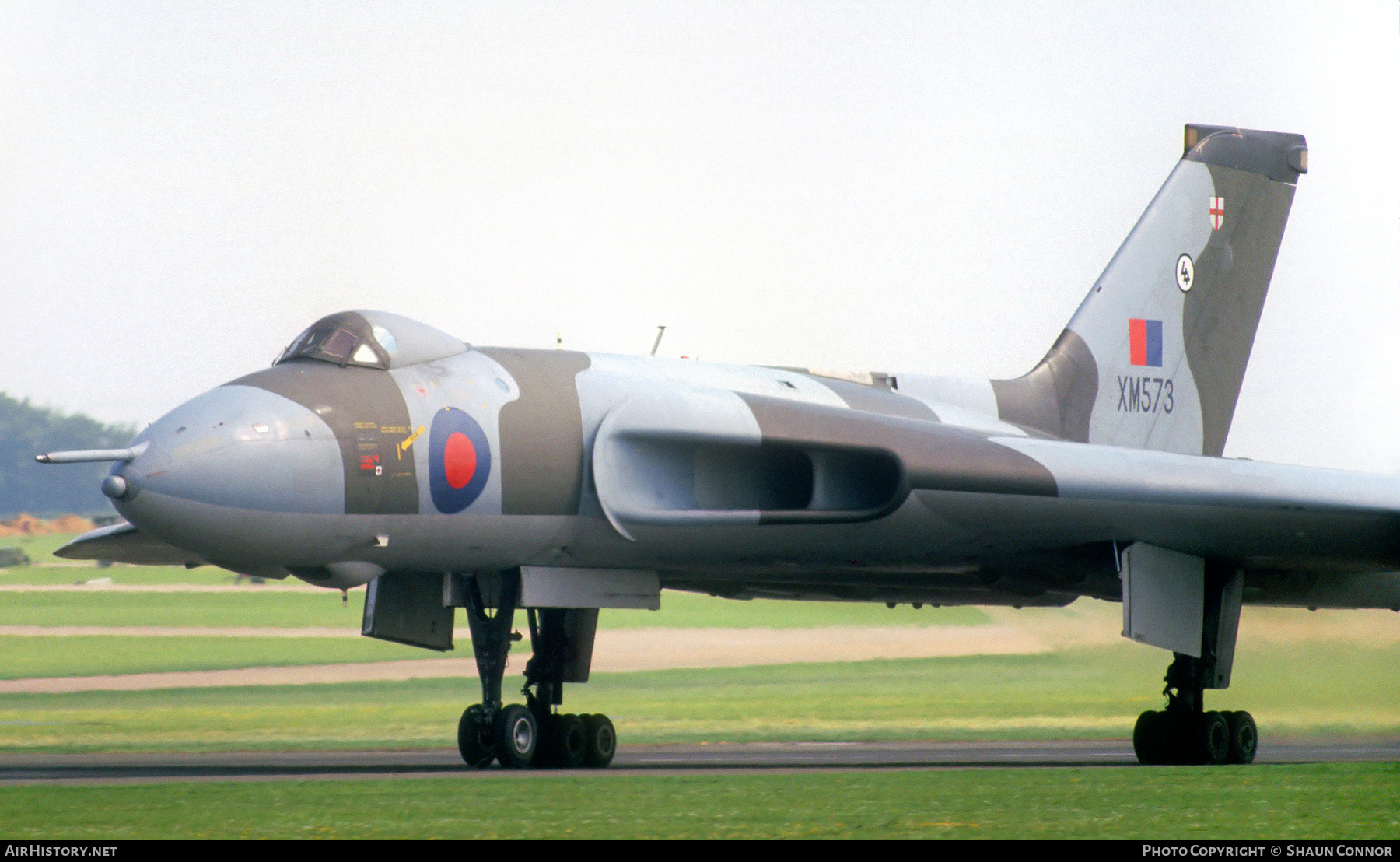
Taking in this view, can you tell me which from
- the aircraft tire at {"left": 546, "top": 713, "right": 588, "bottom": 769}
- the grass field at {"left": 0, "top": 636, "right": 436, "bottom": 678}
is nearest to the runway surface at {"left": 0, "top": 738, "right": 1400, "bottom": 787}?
the aircraft tire at {"left": 546, "top": 713, "right": 588, "bottom": 769}

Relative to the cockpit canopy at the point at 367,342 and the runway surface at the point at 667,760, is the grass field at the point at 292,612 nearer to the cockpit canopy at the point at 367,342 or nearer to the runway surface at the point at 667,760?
the runway surface at the point at 667,760

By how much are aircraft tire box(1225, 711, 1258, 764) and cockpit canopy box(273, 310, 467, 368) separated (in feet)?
23.8

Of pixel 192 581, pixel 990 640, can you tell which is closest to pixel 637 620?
pixel 990 640

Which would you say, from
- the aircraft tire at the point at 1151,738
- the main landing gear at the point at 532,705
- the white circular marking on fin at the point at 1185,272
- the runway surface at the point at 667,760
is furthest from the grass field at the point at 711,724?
the white circular marking on fin at the point at 1185,272

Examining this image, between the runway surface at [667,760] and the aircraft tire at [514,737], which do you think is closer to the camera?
the runway surface at [667,760]

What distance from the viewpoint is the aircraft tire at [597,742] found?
41.7ft

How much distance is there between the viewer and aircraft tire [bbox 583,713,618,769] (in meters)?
12.7

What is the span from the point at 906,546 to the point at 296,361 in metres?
4.62

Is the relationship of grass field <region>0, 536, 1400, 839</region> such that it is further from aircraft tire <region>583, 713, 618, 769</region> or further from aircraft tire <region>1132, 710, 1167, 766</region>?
aircraft tire <region>1132, 710, 1167, 766</region>

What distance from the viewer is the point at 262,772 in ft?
37.6

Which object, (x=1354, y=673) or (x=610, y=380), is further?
(x=1354, y=673)

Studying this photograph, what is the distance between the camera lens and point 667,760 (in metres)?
14.1

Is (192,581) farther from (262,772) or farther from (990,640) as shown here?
(262,772)

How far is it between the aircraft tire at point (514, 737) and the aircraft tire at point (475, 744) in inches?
3.4
